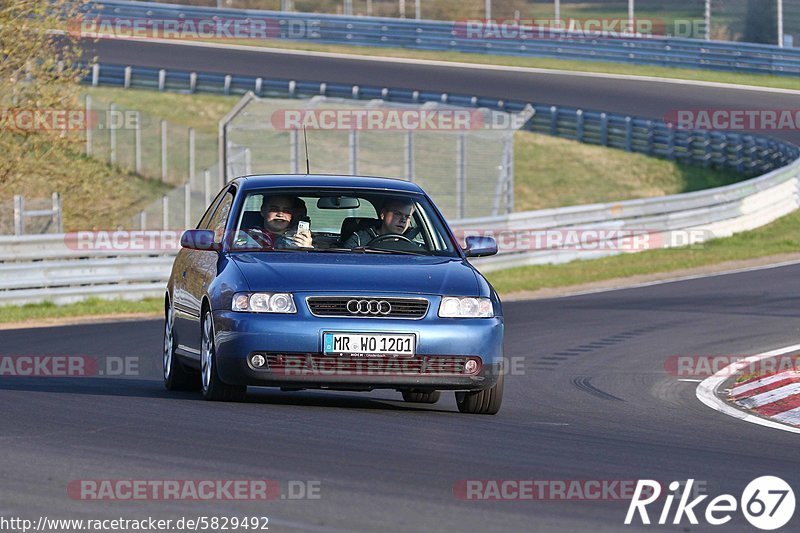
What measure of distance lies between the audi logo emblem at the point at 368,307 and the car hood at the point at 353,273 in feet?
0.24

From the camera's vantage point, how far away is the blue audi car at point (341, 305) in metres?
9.36

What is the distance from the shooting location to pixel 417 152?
96.2ft

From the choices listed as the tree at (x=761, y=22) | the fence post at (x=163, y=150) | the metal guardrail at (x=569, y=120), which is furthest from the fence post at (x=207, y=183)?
the tree at (x=761, y=22)

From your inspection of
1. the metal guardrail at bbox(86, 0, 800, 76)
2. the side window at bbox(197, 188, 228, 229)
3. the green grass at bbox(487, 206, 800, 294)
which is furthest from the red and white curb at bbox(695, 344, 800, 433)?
the metal guardrail at bbox(86, 0, 800, 76)

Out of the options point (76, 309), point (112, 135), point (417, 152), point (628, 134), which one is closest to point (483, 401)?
point (76, 309)

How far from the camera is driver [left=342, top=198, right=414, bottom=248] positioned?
1041 cm

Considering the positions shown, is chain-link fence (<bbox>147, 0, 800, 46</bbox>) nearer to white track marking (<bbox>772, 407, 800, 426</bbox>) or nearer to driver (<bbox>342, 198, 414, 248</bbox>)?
white track marking (<bbox>772, 407, 800, 426</bbox>)

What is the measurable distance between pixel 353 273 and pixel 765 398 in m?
3.70

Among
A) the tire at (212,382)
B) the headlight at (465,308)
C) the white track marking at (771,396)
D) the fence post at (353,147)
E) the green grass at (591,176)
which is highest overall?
the headlight at (465,308)

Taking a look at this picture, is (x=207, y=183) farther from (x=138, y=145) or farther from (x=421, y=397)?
(x=421, y=397)

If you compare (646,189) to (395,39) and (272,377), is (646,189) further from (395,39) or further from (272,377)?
(272,377)

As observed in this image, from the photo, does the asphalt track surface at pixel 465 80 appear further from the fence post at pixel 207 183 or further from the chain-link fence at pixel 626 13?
the fence post at pixel 207 183

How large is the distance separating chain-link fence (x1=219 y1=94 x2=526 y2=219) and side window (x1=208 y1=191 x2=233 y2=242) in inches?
646

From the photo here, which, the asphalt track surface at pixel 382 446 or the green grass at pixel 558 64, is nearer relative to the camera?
the asphalt track surface at pixel 382 446
